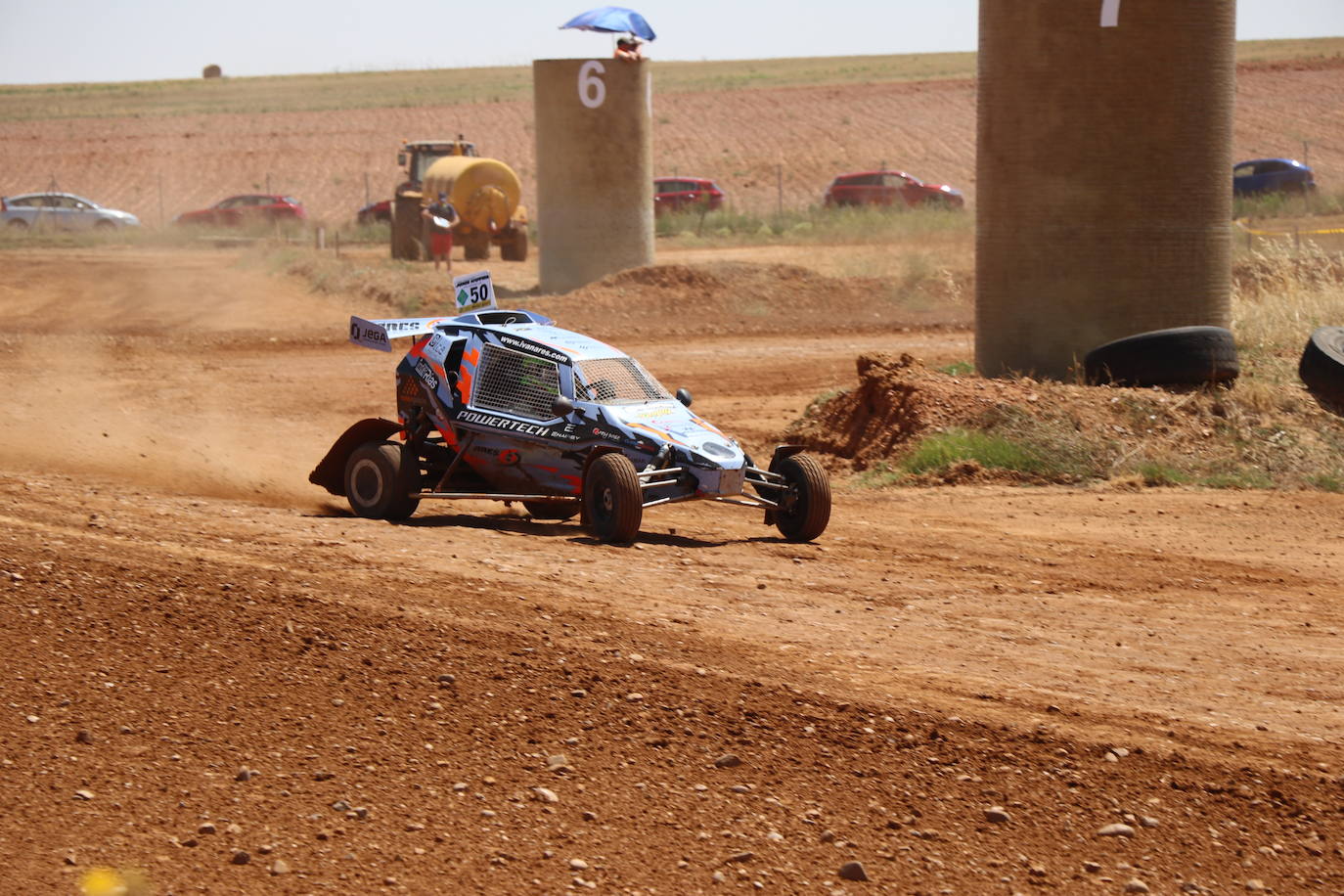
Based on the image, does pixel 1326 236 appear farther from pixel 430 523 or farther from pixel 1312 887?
pixel 1312 887

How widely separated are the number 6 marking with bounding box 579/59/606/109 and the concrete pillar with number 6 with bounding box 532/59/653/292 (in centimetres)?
2

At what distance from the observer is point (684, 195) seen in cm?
5231

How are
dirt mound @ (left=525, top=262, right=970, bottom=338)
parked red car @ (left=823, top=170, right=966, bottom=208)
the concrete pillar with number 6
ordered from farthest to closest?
parked red car @ (left=823, top=170, right=966, bottom=208) < the concrete pillar with number 6 < dirt mound @ (left=525, top=262, right=970, bottom=338)

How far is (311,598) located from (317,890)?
3254mm

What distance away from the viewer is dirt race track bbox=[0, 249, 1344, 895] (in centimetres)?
566

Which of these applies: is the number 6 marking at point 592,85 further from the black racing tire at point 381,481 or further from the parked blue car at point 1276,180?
the parked blue car at point 1276,180

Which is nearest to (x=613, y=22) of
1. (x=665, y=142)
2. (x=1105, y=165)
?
(x=1105, y=165)

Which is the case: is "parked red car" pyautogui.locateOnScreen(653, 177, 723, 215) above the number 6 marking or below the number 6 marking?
below

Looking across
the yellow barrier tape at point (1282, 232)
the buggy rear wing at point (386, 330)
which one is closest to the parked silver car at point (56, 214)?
the yellow barrier tape at point (1282, 232)

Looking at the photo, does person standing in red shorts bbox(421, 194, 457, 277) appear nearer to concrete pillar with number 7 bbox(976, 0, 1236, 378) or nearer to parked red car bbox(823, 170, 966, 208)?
parked red car bbox(823, 170, 966, 208)

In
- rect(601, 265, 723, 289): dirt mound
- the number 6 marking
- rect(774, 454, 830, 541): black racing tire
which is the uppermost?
the number 6 marking

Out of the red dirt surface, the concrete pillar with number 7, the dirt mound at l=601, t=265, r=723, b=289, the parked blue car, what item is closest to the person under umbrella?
the dirt mound at l=601, t=265, r=723, b=289

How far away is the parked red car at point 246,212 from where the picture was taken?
2084 inches

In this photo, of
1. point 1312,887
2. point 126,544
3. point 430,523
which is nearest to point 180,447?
point 430,523
